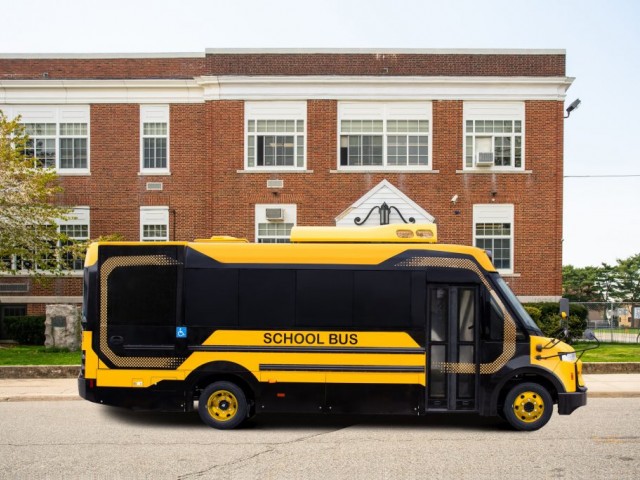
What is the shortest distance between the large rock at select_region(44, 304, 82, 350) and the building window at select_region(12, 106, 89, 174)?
7.74 meters

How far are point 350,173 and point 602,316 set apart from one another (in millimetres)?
12040

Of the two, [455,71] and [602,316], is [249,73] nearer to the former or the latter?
[455,71]

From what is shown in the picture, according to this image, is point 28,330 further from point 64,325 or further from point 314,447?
point 314,447

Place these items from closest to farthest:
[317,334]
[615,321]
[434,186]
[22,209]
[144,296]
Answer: [317,334] < [144,296] < [22,209] < [434,186] < [615,321]

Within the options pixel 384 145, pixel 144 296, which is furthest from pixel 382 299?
pixel 384 145

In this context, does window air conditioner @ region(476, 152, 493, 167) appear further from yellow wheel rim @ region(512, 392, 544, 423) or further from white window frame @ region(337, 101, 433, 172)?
yellow wheel rim @ region(512, 392, 544, 423)

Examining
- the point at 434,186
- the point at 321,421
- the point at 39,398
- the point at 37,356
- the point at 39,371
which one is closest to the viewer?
the point at 321,421

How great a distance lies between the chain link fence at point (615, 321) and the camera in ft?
86.8

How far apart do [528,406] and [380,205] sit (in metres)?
14.9

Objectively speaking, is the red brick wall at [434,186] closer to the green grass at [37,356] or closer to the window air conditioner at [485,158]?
the window air conditioner at [485,158]

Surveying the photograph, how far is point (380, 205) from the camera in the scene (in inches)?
969

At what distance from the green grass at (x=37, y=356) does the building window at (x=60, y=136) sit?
7.71 m

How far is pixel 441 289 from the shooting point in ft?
33.8

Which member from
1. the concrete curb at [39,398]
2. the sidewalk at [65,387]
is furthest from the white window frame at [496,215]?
the concrete curb at [39,398]
